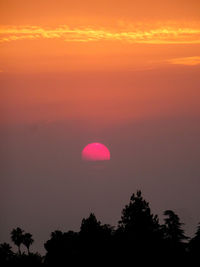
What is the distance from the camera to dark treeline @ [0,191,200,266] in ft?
281

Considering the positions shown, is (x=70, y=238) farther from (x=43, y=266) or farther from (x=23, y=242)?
(x=23, y=242)

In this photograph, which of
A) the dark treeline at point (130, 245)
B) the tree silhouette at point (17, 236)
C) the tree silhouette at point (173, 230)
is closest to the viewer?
the dark treeline at point (130, 245)

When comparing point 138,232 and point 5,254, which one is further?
point 5,254

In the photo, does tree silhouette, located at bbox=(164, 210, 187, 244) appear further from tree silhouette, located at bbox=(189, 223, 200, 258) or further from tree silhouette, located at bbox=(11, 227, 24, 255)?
tree silhouette, located at bbox=(11, 227, 24, 255)

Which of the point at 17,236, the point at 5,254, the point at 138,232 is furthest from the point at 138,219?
the point at 17,236

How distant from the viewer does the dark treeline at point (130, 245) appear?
85.6 m

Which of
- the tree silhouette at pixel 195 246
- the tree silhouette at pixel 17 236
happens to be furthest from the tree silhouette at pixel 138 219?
the tree silhouette at pixel 17 236

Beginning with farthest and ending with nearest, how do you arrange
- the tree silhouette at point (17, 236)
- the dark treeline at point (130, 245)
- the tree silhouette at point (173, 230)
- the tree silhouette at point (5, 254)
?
the tree silhouette at point (17, 236), the tree silhouette at point (5, 254), the tree silhouette at point (173, 230), the dark treeline at point (130, 245)

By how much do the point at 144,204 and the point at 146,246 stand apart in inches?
217

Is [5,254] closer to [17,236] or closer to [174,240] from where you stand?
[17,236]

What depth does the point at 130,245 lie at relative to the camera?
86.4 metres

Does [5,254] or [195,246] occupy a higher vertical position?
[5,254]

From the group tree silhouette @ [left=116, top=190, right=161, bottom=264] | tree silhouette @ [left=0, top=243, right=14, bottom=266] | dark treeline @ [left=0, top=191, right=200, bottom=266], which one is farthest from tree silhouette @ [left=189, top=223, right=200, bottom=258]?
tree silhouette @ [left=0, top=243, right=14, bottom=266]

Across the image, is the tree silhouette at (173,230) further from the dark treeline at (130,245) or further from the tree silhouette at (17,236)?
the tree silhouette at (17,236)
